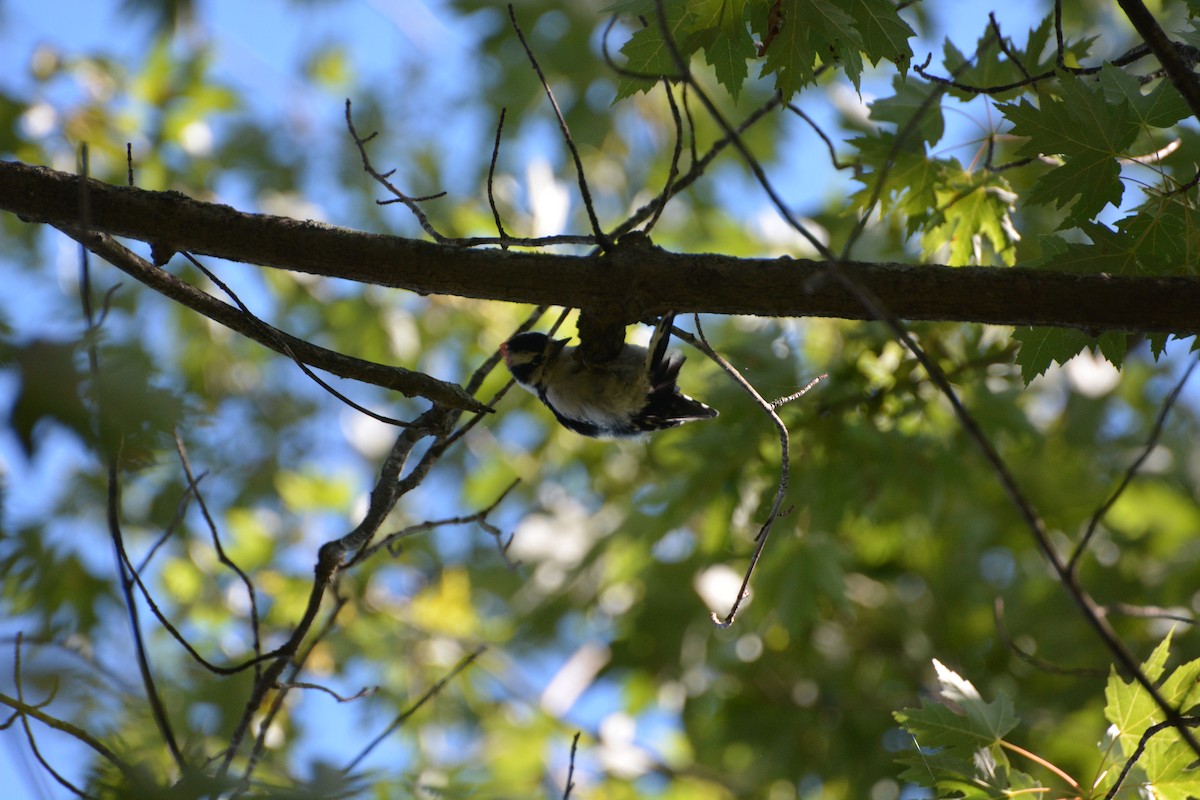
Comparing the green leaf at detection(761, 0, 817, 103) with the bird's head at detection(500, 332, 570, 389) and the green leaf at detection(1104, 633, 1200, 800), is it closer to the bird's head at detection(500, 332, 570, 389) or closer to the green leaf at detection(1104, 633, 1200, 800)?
the bird's head at detection(500, 332, 570, 389)

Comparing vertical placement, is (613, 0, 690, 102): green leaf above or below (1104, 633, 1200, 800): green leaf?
above

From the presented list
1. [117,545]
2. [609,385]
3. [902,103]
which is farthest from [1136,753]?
[117,545]

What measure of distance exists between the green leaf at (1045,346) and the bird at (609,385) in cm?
105

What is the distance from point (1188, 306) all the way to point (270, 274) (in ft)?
23.5

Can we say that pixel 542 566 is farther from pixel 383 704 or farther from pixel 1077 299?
pixel 1077 299

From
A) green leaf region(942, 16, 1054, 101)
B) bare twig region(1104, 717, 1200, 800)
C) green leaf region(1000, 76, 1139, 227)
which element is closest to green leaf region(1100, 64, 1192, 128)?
green leaf region(1000, 76, 1139, 227)

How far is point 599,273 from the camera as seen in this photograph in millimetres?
2332

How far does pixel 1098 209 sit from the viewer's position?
2.53m

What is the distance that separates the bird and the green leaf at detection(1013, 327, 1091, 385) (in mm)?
1047

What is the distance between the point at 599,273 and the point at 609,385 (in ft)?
3.13

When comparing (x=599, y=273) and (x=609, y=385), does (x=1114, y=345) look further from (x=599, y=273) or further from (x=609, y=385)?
(x=609, y=385)

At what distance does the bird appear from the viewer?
126 inches

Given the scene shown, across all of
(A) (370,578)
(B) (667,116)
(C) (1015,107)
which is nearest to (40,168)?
(C) (1015,107)

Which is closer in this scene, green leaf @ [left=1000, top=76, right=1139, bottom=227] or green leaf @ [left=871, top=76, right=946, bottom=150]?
green leaf @ [left=1000, top=76, right=1139, bottom=227]
